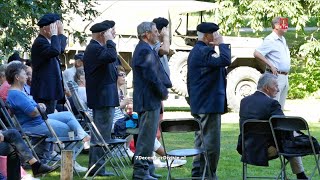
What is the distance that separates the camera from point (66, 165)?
7.36 m

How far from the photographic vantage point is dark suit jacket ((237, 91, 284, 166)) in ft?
30.1

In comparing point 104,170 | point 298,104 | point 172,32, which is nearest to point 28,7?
point 104,170

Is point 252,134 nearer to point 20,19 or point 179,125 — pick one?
point 179,125

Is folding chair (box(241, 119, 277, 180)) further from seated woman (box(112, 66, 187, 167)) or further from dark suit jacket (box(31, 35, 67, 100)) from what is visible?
dark suit jacket (box(31, 35, 67, 100))

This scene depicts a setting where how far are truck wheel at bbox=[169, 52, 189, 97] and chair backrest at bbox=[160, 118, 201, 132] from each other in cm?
1153

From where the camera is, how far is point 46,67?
1069 centimetres

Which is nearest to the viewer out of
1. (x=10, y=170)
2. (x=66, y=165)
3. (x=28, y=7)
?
(x=66, y=165)

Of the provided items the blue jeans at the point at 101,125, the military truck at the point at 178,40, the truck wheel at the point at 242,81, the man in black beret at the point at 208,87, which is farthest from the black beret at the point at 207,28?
the truck wheel at the point at 242,81

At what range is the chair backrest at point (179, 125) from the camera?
9.05 metres

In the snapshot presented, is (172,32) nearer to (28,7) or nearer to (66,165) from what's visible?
(28,7)

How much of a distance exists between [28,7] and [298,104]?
11.7 meters

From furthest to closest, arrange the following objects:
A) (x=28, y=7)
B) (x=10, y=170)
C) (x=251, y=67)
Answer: (x=251, y=67) < (x=28, y=7) < (x=10, y=170)

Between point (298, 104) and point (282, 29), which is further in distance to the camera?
point (298, 104)

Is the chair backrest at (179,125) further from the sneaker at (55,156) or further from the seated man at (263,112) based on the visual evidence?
the sneaker at (55,156)
